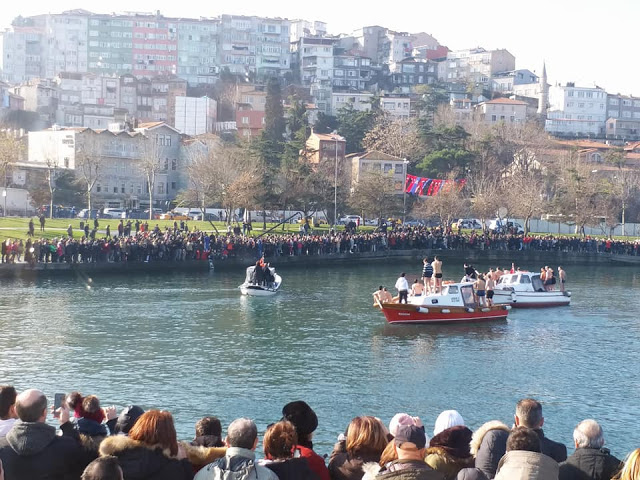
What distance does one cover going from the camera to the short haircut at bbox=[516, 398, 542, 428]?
918 cm

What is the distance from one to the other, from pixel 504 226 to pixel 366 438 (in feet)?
281

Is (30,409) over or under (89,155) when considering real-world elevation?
under

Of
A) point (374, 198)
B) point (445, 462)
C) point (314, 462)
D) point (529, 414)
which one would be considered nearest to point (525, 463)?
A: point (445, 462)

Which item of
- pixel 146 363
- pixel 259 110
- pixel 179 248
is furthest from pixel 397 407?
pixel 259 110

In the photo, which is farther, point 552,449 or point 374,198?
point 374,198

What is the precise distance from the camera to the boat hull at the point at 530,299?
148 feet

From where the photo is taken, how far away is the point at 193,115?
140 meters

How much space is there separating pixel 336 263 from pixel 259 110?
81.9 metres

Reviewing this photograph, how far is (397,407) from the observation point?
77.1 ft

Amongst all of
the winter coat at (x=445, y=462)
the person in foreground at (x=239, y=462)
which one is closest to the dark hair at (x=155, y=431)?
the person in foreground at (x=239, y=462)

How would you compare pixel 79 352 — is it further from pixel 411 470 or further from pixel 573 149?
pixel 573 149

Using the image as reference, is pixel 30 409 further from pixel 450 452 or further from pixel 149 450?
pixel 450 452

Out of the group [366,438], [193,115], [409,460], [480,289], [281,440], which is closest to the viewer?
[409,460]

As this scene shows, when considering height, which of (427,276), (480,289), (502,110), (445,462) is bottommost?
(480,289)
